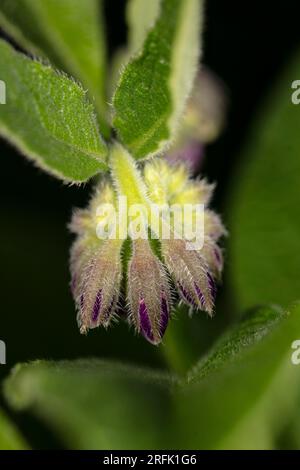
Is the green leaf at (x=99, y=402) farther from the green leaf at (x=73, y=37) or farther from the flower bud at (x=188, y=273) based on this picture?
the green leaf at (x=73, y=37)

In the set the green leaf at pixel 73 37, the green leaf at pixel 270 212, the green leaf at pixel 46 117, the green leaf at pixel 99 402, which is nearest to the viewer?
the green leaf at pixel 46 117

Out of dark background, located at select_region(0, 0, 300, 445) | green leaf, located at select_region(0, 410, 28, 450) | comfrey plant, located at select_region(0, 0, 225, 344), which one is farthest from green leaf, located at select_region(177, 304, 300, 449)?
dark background, located at select_region(0, 0, 300, 445)

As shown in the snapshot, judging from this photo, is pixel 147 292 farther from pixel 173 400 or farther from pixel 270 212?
pixel 270 212

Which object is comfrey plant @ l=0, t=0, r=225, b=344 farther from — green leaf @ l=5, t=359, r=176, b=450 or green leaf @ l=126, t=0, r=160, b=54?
green leaf @ l=126, t=0, r=160, b=54

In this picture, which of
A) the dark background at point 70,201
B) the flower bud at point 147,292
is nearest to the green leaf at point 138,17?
the dark background at point 70,201

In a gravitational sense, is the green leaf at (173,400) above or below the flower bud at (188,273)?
below

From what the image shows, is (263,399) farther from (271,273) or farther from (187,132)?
(187,132)
